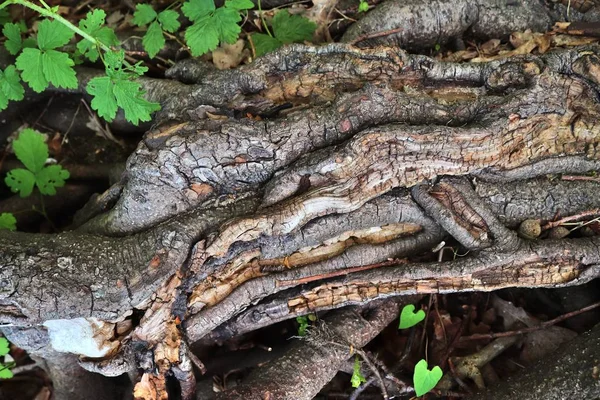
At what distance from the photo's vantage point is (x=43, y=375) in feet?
13.3

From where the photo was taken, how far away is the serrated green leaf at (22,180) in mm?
3758

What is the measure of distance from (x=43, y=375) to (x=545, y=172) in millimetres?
3734

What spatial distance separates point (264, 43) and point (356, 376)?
7.16 feet

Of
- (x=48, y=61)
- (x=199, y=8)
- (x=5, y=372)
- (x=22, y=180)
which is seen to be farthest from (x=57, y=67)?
(x=5, y=372)

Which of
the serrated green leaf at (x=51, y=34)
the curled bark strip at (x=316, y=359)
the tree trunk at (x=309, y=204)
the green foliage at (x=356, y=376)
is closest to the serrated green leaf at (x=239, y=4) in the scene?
the tree trunk at (x=309, y=204)

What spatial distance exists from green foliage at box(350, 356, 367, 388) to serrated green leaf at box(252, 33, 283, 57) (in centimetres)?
205

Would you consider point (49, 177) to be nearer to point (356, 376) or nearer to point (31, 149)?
point (31, 149)

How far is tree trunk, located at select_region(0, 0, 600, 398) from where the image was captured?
2.88 m

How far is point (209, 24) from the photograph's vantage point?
3246mm

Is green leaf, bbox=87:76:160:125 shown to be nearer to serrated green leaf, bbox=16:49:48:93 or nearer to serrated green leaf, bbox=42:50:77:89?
serrated green leaf, bbox=42:50:77:89

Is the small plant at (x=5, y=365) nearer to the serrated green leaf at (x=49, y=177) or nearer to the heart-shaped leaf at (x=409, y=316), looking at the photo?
the serrated green leaf at (x=49, y=177)

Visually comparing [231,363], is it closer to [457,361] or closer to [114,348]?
[114,348]

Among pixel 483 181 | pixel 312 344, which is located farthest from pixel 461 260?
pixel 312 344

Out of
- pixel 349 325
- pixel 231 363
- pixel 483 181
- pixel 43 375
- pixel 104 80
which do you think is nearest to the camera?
pixel 104 80
